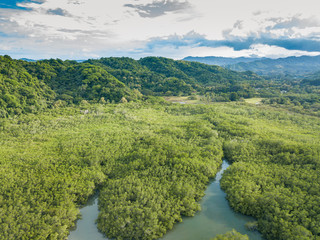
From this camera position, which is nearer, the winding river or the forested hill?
the winding river

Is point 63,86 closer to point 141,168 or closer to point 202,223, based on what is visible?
point 141,168

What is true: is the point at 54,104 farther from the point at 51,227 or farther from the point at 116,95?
the point at 51,227

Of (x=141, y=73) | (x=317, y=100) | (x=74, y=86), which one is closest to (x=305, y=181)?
(x=317, y=100)

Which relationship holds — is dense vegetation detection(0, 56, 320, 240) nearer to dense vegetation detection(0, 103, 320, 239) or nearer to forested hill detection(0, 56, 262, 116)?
dense vegetation detection(0, 103, 320, 239)

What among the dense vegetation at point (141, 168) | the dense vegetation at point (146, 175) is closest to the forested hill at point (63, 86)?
the dense vegetation at point (141, 168)

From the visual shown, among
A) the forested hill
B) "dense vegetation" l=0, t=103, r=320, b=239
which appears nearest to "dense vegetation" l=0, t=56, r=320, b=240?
"dense vegetation" l=0, t=103, r=320, b=239

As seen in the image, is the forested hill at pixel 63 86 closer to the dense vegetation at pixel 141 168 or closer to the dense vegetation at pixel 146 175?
the dense vegetation at pixel 141 168
